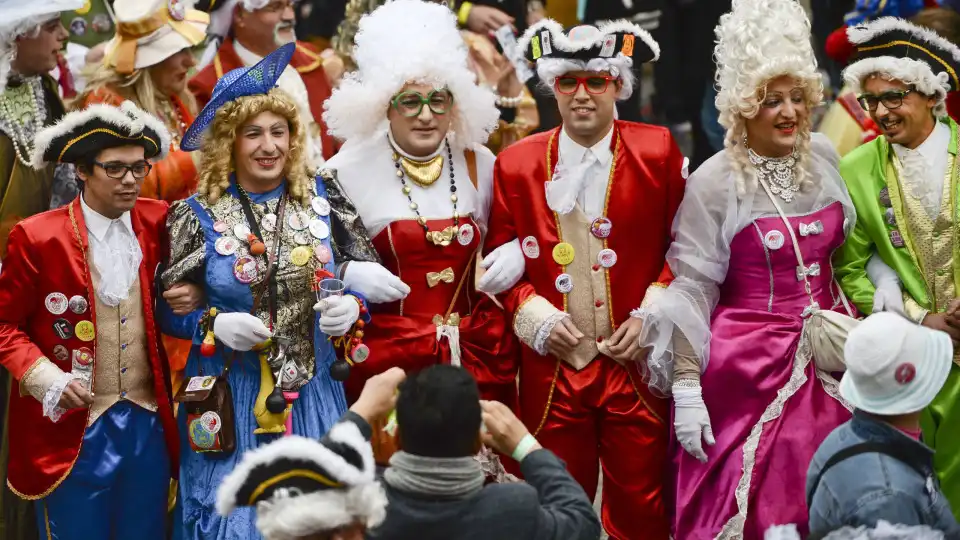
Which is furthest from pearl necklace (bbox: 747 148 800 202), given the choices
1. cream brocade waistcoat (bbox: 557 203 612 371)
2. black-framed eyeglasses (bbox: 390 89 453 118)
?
black-framed eyeglasses (bbox: 390 89 453 118)

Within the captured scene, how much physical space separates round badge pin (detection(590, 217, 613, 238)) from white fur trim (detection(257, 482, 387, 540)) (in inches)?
87.3

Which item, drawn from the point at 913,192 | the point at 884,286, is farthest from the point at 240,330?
the point at 913,192

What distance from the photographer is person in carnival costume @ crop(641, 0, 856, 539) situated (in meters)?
5.25

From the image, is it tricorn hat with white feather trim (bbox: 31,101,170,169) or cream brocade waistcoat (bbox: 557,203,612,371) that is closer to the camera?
tricorn hat with white feather trim (bbox: 31,101,170,169)

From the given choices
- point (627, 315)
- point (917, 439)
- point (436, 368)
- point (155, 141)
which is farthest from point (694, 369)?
point (155, 141)

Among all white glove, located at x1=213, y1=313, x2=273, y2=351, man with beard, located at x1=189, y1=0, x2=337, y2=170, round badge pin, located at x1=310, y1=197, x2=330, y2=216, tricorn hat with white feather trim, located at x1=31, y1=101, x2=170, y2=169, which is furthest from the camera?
man with beard, located at x1=189, y1=0, x2=337, y2=170

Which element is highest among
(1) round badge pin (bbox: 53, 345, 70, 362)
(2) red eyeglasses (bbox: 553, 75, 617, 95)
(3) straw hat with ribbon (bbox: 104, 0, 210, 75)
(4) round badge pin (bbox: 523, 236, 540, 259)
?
(3) straw hat with ribbon (bbox: 104, 0, 210, 75)

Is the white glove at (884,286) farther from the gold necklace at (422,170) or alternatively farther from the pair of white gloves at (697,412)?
the gold necklace at (422,170)

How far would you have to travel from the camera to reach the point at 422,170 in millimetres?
5773

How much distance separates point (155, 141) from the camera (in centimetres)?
548

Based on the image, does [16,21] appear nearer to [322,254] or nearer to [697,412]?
[322,254]

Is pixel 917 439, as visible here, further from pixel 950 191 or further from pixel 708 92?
pixel 708 92

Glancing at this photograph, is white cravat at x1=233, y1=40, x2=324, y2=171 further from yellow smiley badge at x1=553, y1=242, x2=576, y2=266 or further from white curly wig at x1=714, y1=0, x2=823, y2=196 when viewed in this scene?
white curly wig at x1=714, y1=0, x2=823, y2=196

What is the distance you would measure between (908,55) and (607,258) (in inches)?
56.2
